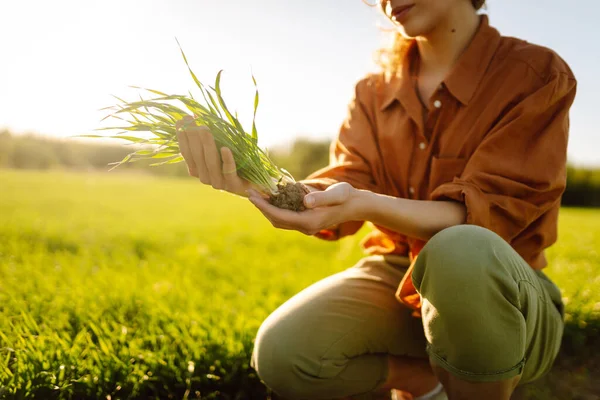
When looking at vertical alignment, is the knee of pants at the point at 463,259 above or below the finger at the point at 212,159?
below

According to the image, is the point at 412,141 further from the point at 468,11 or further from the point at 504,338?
the point at 504,338

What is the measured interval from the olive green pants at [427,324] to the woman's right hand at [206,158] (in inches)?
25.7

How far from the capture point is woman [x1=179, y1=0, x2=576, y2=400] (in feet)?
5.12

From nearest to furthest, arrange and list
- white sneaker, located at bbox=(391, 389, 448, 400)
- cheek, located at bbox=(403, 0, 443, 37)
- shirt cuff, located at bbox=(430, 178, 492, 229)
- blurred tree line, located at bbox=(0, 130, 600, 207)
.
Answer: shirt cuff, located at bbox=(430, 178, 492, 229) < cheek, located at bbox=(403, 0, 443, 37) < white sneaker, located at bbox=(391, 389, 448, 400) < blurred tree line, located at bbox=(0, 130, 600, 207)

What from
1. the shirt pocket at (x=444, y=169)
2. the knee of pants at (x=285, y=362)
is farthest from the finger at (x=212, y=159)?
the shirt pocket at (x=444, y=169)

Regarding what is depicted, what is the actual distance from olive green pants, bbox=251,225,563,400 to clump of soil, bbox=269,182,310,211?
1.55 feet

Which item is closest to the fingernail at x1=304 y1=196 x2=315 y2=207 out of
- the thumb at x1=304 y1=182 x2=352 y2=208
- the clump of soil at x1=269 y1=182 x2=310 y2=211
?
the thumb at x1=304 y1=182 x2=352 y2=208

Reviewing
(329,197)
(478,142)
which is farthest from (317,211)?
(478,142)

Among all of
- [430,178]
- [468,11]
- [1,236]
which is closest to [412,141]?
[430,178]

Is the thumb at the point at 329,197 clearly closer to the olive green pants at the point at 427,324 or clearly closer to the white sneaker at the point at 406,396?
the olive green pants at the point at 427,324

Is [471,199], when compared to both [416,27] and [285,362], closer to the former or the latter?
[416,27]

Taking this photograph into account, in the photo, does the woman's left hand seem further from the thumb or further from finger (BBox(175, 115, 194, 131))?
finger (BBox(175, 115, 194, 131))

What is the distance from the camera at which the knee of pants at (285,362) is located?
1.96 meters

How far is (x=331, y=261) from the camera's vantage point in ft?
15.9
